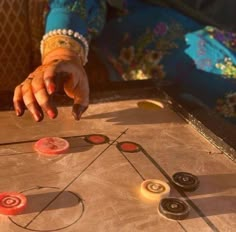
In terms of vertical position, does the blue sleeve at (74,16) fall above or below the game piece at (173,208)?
above

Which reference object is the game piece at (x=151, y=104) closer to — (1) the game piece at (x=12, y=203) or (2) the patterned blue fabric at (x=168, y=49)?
(2) the patterned blue fabric at (x=168, y=49)

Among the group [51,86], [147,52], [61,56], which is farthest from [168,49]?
[51,86]

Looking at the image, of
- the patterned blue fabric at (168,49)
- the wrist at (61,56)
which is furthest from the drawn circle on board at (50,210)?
the patterned blue fabric at (168,49)

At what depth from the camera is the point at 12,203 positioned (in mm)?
682

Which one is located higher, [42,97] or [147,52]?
[42,97]

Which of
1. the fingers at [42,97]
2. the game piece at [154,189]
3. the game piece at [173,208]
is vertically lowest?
the game piece at [154,189]

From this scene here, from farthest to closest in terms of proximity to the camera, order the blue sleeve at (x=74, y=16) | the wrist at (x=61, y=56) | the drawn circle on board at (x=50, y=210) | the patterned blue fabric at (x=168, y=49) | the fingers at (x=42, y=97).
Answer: the patterned blue fabric at (x=168, y=49) < the blue sleeve at (x=74, y=16) < the wrist at (x=61, y=56) < the fingers at (x=42, y=97) < the drawn circle on board at (x=50, y=210)

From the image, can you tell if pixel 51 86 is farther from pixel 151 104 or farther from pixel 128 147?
pixel 151 104

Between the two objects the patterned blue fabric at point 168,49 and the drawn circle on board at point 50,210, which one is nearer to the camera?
the drawn circle on board at point 50,210

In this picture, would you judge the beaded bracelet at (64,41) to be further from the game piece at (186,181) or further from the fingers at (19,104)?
the game piece at (186,181)

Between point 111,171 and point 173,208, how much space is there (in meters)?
0.13

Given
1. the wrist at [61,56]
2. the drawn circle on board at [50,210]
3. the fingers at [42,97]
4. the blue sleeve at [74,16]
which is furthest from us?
the blue sleeve at [74,16]

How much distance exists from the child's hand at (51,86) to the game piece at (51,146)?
45mm

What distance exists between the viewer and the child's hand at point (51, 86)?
2.69 ft
